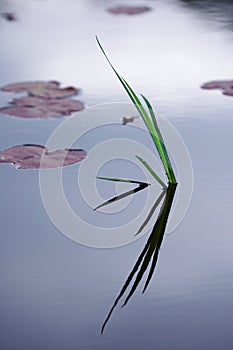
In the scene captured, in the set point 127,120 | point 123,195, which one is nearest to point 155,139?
point 123,195

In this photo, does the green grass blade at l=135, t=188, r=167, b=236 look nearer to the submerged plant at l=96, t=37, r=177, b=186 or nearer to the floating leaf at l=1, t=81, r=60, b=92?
the submerged plant at l=96, t=37, r=177, b=186

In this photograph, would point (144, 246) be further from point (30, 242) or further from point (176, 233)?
point (30, 242)

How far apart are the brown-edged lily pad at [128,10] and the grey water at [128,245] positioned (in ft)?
1.70

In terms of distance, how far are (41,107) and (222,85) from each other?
1.84 ft

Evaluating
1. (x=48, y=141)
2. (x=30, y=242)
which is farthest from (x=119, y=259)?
(x=48, y=141)

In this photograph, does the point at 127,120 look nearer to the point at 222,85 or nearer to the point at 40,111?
the point at 40,111

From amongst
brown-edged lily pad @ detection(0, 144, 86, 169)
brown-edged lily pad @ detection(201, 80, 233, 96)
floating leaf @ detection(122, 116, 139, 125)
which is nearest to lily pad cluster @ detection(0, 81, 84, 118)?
floating leaf @ detection(122, 116, 139, 125)

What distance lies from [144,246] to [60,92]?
0.98 meters

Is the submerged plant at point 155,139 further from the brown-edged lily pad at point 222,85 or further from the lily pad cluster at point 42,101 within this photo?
the brown-edged lily pad at point 222,85

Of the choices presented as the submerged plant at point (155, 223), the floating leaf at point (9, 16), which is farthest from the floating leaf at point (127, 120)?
the floating leaf at point (9, 16)

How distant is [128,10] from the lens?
3.79 metres

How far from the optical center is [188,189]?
1950 millimetres

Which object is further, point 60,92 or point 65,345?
point 60,92

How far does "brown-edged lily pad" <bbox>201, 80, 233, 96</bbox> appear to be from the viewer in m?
2.57
